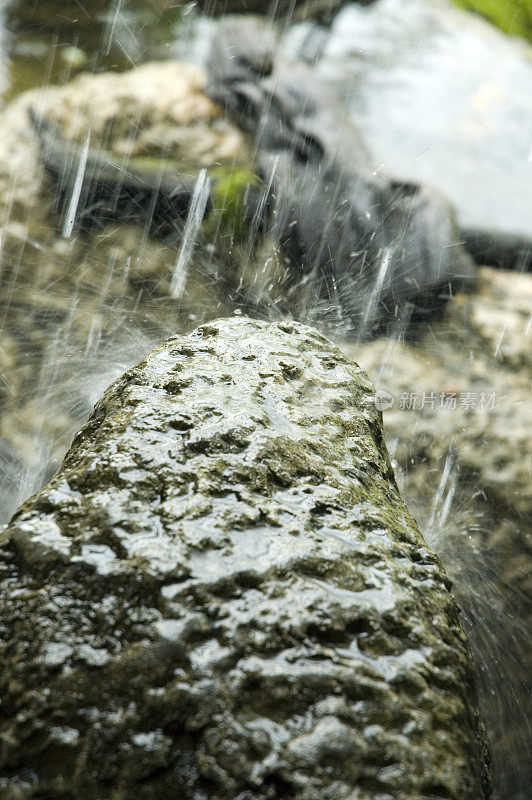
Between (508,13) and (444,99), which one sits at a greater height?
(508,13)

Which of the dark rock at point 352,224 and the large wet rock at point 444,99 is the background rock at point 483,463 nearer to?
the dark rock at point 352,224

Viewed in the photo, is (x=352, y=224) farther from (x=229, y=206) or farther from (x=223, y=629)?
(x=223, y=629)

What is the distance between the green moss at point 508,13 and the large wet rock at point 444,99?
0.54 ft

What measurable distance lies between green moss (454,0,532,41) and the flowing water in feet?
18.1

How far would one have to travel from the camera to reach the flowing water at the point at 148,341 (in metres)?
3.70

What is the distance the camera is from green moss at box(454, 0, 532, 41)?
28.0ft

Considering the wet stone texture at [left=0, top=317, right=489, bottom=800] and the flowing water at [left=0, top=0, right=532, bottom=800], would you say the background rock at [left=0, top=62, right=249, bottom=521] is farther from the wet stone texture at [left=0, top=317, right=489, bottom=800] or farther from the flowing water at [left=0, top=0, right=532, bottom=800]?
the wet stone texture at [left=0, top=317, right=489, bottom=800]

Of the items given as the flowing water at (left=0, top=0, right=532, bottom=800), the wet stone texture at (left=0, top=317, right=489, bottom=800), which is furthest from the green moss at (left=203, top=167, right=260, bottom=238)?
the wet stone texture at (left=0, top=317, right=489, bottom=800)

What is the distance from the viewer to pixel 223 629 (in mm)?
1352

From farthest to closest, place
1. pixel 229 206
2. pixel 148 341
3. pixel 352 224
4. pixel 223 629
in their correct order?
pixel 229 206, pixel 352 224, pixel 148 341, pixel 223 629

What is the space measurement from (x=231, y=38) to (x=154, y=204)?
2763 millimetres

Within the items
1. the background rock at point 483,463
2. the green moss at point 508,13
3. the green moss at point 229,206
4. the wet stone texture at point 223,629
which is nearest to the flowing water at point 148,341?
the background rock at point 483,463

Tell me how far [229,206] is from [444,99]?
3.75m

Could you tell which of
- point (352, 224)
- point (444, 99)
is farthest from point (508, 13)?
point (352, 224)
